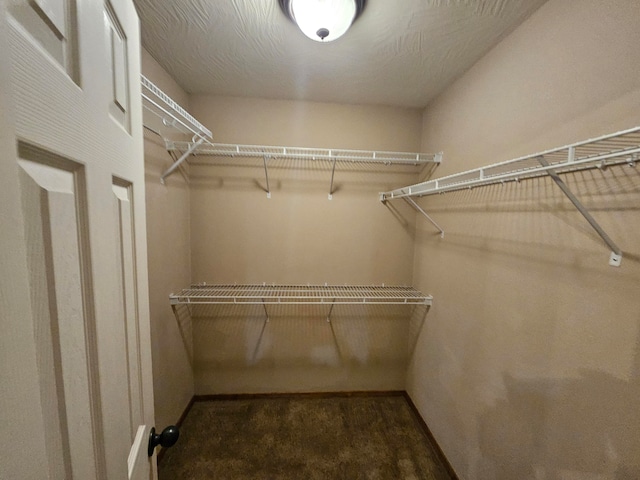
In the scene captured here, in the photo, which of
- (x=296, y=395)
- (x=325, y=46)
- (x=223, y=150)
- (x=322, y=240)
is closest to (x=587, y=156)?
(x=325, y=46)

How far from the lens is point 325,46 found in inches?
43.0

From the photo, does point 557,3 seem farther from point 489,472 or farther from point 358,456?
point 358,456

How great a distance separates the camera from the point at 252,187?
1655 millimetres

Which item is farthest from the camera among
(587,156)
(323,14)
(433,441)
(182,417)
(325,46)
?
(182,417)

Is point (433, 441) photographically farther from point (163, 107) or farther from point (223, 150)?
point (163, 107)

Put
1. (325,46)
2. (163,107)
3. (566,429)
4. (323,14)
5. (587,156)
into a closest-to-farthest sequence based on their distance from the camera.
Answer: (587,156) → (566,429) → (323,14) → (325,46) → (163,107)

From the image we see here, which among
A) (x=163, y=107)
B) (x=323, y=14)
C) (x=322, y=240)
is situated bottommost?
(x=322, y=240)

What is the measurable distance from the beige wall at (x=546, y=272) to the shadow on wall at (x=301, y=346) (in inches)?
20.9

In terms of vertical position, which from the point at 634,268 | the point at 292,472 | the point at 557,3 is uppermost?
the point at 557,3

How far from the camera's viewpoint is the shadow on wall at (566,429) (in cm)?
63

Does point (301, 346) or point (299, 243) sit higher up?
point (299, 243)

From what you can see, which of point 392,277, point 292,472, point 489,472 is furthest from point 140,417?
point 392,277

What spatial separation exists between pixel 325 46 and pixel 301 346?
6.29 feet

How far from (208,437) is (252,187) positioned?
5.59 feet
